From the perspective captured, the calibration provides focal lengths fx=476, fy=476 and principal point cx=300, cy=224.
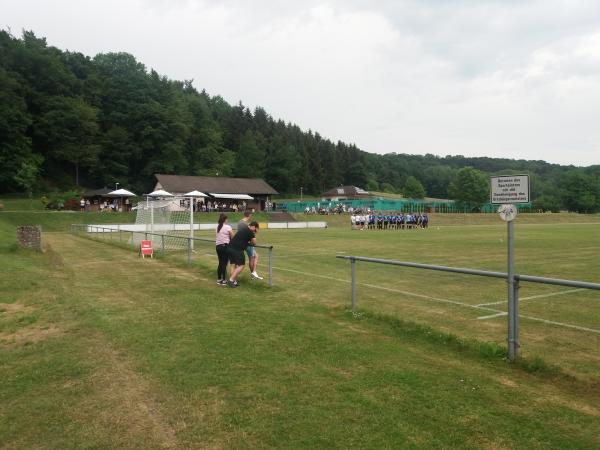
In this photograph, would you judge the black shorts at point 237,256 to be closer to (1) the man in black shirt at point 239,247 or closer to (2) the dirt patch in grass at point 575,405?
(1) the man in black shirt at point 239,247

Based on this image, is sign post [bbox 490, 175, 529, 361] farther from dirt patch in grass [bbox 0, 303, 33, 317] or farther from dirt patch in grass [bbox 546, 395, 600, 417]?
dirt patch in grass [bbox 0, 303, 33, 317]

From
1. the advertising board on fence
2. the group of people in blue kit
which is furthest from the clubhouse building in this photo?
the advertising board on fence

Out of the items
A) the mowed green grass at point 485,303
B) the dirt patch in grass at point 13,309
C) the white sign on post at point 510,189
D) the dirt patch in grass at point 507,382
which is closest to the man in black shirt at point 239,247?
the mowed green grass at point 485,303

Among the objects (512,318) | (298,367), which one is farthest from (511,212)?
(298,367)

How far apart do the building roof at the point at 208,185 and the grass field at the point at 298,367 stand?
68.8 m

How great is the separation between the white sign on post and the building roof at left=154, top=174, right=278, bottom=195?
244ft

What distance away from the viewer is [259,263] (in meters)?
17.6

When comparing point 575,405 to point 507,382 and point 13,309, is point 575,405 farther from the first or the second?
point 13,309

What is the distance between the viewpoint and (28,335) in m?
7.48

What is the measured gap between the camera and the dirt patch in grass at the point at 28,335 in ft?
23.2

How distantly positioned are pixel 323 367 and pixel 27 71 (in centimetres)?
9569

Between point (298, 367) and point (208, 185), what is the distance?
77559mm

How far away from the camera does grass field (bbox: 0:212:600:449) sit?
4.18 meters

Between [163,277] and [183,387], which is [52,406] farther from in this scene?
[163,277]
